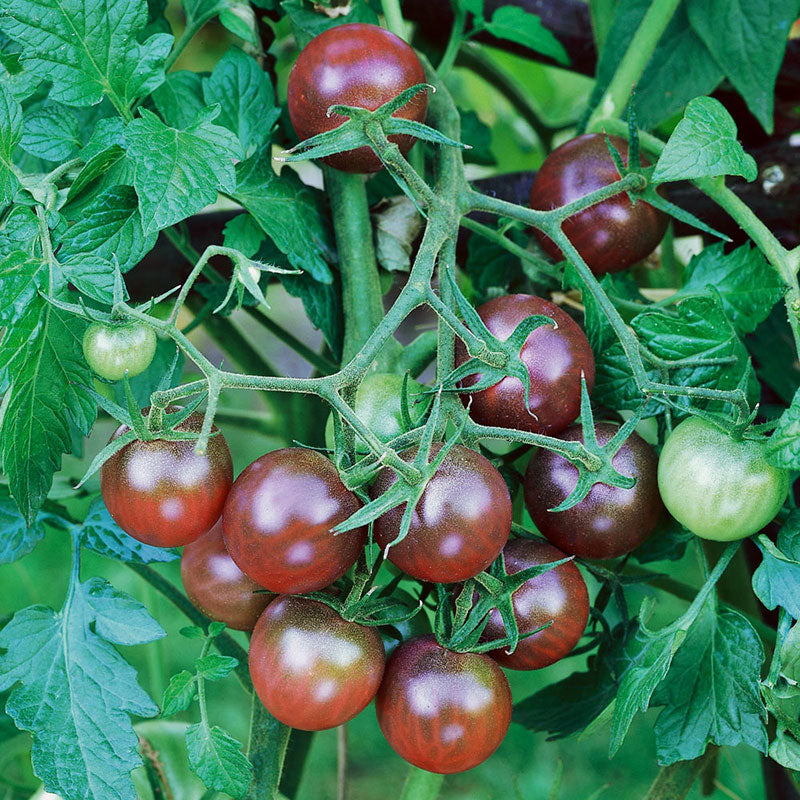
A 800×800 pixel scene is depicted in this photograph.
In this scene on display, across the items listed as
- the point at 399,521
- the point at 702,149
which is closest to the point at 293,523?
the point at 399,521

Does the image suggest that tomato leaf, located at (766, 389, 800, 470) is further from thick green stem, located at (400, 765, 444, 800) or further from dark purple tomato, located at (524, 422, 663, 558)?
thick green stem, located at (400, 765, 444, 800)

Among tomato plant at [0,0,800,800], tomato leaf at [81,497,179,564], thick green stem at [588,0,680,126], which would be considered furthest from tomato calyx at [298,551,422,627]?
thick green stem at [588,0,680,126]

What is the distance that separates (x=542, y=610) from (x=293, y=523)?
13cm

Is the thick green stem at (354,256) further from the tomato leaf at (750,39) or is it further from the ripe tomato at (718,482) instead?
the tomato leaf at (750,39)

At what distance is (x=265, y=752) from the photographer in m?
0.52

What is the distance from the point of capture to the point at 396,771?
1.00m

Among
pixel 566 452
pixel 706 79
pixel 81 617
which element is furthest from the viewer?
pixel 706 79

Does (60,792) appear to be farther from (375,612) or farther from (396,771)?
(396,771)

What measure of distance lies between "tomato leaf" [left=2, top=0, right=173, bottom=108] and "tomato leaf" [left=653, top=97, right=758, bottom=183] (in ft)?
0.88

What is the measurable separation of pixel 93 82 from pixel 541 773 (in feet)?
2.96

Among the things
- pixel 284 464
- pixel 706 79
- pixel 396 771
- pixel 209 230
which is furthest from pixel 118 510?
pixel 396 771

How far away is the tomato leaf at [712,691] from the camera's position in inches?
18.0

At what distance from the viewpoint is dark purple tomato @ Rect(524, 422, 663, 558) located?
45 cm

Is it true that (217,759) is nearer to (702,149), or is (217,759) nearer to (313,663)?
(313,663)
